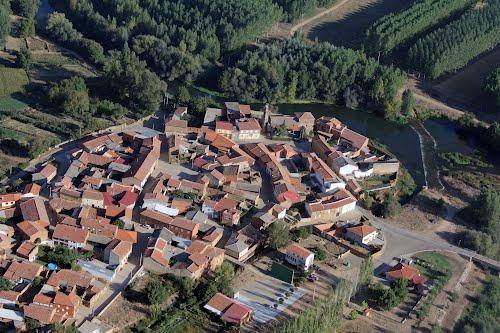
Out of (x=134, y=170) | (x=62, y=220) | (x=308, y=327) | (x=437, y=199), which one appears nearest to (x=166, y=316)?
(x=308, y=327)

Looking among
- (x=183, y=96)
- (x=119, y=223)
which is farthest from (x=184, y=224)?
(x=183, y=96)

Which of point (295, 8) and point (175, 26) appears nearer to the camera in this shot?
point (175, 26)

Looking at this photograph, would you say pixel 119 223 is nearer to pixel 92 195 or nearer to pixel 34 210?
pixel 92 195

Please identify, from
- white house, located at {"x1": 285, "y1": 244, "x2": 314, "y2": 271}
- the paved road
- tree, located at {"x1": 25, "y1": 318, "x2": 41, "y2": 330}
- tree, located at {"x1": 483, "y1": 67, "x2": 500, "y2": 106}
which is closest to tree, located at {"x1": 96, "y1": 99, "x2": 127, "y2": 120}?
white house, located at {"x1": 285, "y1": 244, "x2": 314, "y2": 271}

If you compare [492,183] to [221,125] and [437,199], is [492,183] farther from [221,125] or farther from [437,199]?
[221,125]

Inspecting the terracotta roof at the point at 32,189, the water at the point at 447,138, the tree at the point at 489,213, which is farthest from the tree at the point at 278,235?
the water at the point at 447,138

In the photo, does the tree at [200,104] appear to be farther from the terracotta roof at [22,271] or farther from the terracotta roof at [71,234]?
the terracotta roof at [22,271]
